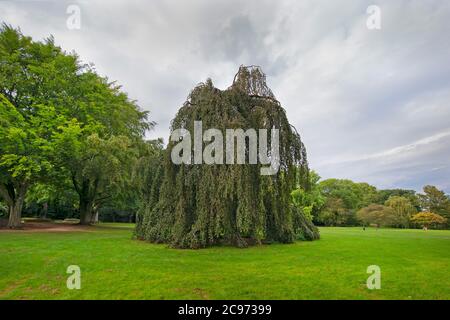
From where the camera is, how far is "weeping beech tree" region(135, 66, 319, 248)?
307 inches

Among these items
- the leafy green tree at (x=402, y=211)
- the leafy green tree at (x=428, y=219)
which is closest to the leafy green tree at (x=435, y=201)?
the leafy green tree at (x=428, y=219)

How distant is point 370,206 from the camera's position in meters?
36.3

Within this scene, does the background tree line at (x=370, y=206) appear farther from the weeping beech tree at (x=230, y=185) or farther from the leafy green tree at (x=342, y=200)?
the weeping beech tree at (x=230, y=185)

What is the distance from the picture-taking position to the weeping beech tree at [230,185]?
7.80 m

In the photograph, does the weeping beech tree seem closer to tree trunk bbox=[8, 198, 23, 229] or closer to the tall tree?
tree trunk bbox=[8, 198, 23, 229]

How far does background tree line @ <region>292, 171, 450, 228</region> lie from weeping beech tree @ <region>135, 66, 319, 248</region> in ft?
65.6

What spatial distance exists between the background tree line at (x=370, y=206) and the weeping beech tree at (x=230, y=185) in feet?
65.6

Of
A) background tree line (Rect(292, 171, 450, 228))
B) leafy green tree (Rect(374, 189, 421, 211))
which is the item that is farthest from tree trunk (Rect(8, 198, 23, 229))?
leafy green tree (Rect(374, 189, 421, 211))

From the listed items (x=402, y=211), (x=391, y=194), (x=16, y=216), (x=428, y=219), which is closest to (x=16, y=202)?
(x=16, y=216)

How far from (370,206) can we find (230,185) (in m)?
36.0

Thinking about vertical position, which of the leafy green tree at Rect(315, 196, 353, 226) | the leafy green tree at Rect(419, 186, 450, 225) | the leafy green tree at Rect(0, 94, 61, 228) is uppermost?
the leafy green tree at Rect(0, 94, 61, 228)
